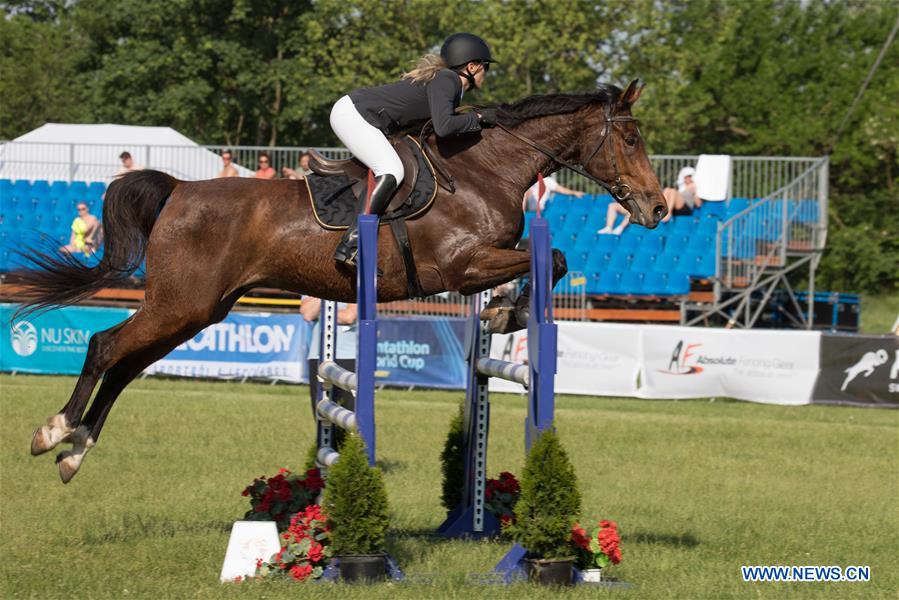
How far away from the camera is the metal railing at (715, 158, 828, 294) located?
63.8 feet

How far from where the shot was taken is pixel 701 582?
6.23m

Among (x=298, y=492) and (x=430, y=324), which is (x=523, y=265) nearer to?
(x=298, y=492)

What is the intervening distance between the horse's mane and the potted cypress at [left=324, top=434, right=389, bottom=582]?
2285 millimetres

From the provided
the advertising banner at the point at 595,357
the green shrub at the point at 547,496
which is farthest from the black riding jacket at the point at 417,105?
the advertising banner at the point at 595,357

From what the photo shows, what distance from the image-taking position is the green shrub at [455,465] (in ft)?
24.2

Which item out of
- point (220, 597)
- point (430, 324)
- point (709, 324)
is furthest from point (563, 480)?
point (709, 324)

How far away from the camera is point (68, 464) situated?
21.8 feet

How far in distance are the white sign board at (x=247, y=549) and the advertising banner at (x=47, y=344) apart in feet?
37.8

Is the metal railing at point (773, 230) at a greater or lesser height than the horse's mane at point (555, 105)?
greater

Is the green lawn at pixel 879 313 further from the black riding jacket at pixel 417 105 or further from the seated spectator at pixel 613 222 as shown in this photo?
the black riding jacket at pixel 417 105

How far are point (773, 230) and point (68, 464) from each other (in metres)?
15.4

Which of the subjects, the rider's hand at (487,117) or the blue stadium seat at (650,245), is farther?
the blue stadium seat at (650,245)

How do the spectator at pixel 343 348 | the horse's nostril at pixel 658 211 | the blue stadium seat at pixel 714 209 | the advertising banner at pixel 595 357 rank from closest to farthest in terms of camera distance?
the horse's nostril at pixel 658 211
the spectator at pixel 343 348
the advertising banner at pixel 595 357
the blue stadium seat at pixel 714 209

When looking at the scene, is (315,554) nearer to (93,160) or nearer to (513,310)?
(513,310)
